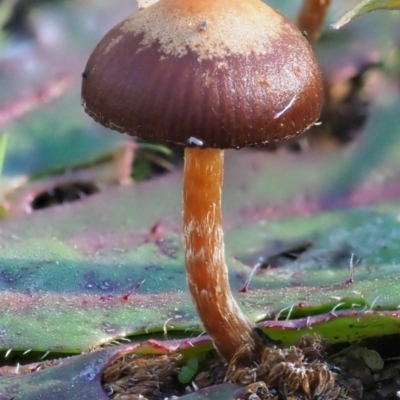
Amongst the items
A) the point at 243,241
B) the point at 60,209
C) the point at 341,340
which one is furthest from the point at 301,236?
the point at 60,209

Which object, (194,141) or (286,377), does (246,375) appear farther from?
(194,141)

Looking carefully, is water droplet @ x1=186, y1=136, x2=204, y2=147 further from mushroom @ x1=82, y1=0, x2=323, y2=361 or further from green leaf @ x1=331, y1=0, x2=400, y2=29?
green leaf @ x1=331, y1=0, x2=400, y2=29

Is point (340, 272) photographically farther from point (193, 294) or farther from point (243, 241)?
point (193, 294)

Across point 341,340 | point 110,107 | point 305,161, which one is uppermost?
point 110,107

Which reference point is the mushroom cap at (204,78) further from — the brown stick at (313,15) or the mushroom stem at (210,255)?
the brown stick at (313,15)

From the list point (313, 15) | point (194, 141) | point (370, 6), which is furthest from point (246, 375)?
point (313, 15)

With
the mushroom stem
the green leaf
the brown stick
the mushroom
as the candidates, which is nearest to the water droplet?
the mushroom
